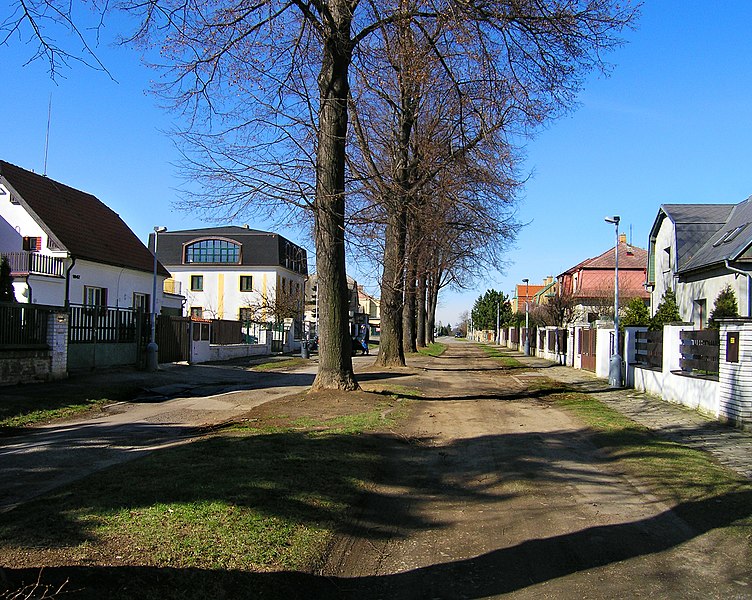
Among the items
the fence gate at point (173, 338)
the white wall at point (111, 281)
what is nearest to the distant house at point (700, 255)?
the fence gate at point (173, 338)

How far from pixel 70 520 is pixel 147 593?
1.50 m

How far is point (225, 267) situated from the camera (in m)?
65.1

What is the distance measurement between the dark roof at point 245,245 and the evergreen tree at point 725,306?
44.5 meters

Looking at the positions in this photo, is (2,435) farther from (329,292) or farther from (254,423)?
(329,292)

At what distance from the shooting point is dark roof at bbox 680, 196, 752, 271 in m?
22.2

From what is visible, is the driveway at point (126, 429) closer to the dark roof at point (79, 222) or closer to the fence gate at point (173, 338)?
the fence gate at point (173, 338)

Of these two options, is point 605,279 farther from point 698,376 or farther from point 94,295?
point 698,376

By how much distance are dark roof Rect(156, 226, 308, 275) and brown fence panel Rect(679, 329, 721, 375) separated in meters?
50.6

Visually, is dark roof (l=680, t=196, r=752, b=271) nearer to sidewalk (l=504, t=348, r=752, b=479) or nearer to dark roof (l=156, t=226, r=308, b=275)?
sidewalk (l=504, t=348, r=752, b=479)

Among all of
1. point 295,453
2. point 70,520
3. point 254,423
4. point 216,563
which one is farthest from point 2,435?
A: point 216,563

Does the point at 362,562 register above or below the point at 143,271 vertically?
below

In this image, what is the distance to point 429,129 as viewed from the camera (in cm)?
2250

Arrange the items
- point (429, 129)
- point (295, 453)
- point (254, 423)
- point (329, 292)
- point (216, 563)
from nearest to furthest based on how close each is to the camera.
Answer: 1. point (216, 563)
2. point (295, 453)
3. point (254, 423)
4. point (329, 292)
5. point (429, 129)

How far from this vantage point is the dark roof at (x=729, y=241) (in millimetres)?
22250
